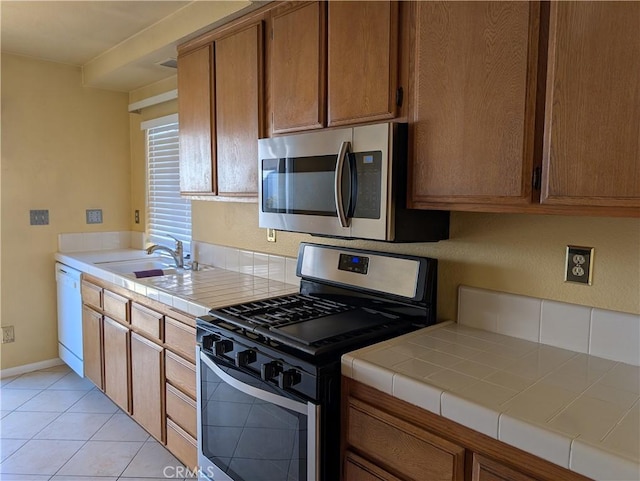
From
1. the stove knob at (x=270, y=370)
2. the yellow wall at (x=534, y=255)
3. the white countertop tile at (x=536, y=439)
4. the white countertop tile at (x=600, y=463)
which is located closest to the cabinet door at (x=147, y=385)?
the stove knob at (x=270, y=370)

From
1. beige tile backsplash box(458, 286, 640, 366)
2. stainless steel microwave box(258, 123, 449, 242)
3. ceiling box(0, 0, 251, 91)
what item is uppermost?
ceiling box(0, 0, 251, 91)

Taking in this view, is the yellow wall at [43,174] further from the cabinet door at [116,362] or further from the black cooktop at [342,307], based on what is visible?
the black cooktop at [342,307]

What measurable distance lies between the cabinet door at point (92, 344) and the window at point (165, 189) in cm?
79

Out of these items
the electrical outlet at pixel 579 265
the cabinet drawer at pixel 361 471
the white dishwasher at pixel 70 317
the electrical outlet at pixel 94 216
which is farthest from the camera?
the electrical outlet at pixel 94 216

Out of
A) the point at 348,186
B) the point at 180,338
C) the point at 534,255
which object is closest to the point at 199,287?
the point at 180,338

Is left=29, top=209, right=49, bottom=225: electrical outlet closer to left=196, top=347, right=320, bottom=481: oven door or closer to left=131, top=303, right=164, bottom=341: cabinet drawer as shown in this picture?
left=131, top=303, right=164, bottom=341: cabinet drawer

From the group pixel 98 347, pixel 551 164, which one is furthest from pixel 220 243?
→ pixel 551 164

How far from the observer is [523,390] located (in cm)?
117

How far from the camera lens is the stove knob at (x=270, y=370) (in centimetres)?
148

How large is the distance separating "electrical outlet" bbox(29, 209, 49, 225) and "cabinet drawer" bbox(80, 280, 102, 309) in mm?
779

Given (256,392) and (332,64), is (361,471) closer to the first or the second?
(256,392)

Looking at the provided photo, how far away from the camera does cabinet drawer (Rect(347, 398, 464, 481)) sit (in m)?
1.15

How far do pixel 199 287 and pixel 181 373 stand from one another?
1.41 feet

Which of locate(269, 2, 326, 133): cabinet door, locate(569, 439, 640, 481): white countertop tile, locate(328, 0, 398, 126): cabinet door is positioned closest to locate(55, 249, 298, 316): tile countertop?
locate(269, 2, 326, 133): cabinet door
